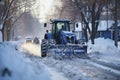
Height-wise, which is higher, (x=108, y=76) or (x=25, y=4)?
(x=25, y=4)

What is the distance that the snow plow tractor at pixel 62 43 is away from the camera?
70.0ft

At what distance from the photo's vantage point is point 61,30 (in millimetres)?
24406

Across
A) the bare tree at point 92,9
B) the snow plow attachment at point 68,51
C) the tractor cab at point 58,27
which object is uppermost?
the bare tree at point 92,9

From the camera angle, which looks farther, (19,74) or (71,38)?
(71,38)

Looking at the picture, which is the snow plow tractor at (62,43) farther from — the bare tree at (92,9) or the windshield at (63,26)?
the bare tree at (92,9)

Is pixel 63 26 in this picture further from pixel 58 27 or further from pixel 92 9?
pixel 92 9

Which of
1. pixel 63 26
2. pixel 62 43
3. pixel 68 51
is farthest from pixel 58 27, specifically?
pixel 68 51

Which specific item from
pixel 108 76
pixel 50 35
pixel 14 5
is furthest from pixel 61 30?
pixel 14 5

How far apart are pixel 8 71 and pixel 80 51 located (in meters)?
14.3

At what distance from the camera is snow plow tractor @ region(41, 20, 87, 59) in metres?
21.3

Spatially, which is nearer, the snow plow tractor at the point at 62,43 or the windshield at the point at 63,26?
the snow plow tractor at the point at 62,43

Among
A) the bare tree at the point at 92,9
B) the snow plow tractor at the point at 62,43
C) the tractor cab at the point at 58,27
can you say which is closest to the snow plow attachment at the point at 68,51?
the snow plow tractor at the point at 62,43

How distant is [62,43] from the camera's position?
23391 mm

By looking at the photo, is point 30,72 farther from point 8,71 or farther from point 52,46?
point 52,46
